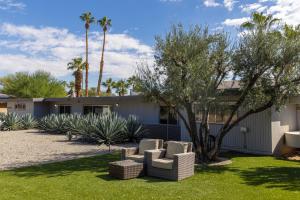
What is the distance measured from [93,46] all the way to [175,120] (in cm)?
2445

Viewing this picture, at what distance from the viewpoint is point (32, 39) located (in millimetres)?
25625

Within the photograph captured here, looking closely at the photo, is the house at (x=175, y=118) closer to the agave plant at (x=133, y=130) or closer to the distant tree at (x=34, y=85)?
the agave plant at (x=133, y=130)

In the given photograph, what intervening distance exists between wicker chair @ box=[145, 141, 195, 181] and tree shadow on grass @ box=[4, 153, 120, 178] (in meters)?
1.61

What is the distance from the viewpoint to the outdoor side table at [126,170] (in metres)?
7.38

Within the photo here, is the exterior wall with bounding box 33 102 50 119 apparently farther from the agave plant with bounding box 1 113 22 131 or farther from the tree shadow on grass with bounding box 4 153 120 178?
the tree shadow on grass with bounding box 4 153 120 178

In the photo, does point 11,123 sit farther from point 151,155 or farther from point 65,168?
point 151,155

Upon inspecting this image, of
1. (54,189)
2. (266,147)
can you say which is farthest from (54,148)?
(266,147)

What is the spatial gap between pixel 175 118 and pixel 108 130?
407 cm

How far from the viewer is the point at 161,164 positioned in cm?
762

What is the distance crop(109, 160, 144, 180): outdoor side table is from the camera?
24.2 feet

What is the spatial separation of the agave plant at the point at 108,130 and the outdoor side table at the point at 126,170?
7031 mm

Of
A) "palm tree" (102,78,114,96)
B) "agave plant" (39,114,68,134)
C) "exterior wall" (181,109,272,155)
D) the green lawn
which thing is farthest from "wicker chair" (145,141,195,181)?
"palm tree" (102,78,114,96)

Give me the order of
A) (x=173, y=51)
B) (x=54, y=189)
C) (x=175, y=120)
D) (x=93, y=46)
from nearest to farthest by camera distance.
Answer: (x=54, y=189)
(x=173, y=51)
(x=175, y=120)
(x=93, y=46)

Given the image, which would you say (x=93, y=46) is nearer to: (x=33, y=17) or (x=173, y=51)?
(x=33, y=17)
